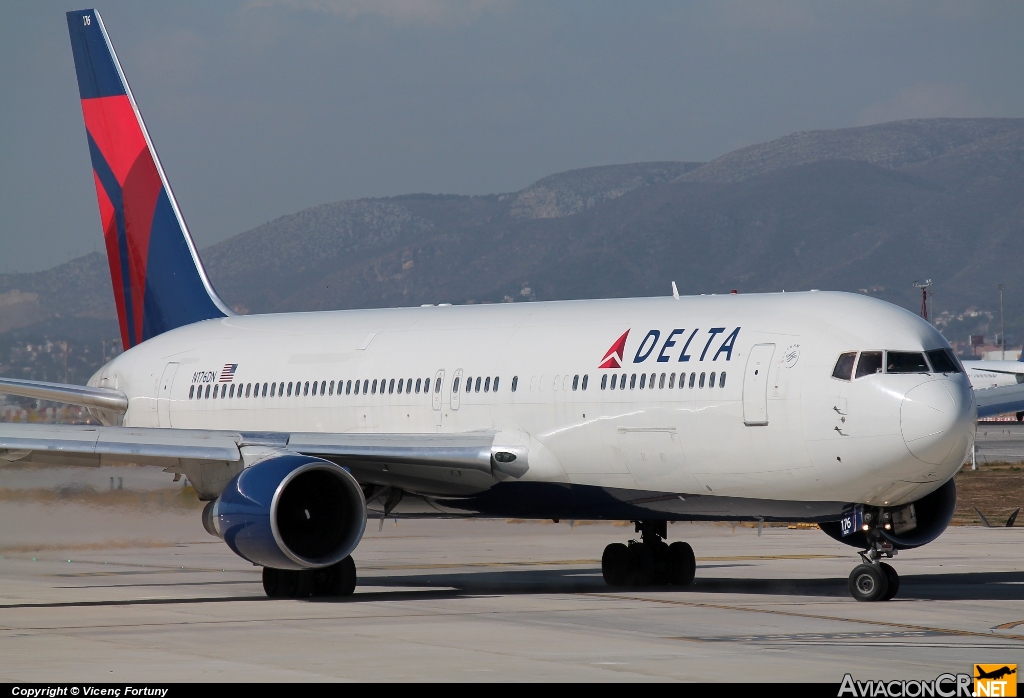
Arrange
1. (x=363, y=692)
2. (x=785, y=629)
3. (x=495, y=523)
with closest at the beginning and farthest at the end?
(x=363, y=692), (x=785, y=629), (x=495, y=523)


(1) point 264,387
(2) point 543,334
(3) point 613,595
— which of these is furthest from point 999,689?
(1) point 264,387

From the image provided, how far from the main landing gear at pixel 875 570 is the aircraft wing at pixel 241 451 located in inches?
184

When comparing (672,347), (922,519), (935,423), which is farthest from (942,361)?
(672,347)

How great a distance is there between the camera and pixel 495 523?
40.8 metres

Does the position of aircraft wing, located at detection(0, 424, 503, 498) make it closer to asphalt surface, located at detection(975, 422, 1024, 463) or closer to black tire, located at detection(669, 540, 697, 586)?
black tire, located at detection(669, 540, 697, 586)

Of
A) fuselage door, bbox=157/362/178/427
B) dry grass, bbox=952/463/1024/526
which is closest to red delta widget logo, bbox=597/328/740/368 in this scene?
fuselage door, bbox=157/362/178/427

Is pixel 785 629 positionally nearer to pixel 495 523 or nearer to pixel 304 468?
pixel 304 468

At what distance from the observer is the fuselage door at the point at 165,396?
2581 cm

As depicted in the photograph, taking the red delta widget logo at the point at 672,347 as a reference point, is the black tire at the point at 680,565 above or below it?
below

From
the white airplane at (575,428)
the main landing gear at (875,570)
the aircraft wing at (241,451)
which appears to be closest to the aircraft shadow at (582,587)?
the main landing gear at (875,570)

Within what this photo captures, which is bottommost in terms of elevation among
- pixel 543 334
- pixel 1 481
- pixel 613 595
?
pixel 613 595

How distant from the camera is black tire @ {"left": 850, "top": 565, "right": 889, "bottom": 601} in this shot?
19.0 meters

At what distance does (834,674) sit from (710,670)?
0.99 meters

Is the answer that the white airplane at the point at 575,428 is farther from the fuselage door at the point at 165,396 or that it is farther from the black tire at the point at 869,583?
the fuselage door at the point at 165,396
